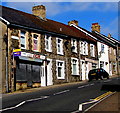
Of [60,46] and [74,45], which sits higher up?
[74,45]

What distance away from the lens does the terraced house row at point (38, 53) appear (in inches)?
907

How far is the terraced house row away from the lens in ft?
75.6

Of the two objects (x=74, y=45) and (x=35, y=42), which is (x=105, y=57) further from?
(x=35, y=42)

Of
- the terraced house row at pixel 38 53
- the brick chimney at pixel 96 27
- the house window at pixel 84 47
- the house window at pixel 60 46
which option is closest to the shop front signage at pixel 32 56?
the terraced house row at pixel 38 53

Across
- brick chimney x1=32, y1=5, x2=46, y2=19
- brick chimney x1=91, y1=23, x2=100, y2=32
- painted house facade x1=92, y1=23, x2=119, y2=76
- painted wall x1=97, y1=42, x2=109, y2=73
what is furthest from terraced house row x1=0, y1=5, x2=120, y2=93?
brick chimney x1=91, y1=23, x2=100, y2=32

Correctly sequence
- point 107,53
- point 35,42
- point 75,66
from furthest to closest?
1. point 107,53
2. point 75,66
3. point 35,42

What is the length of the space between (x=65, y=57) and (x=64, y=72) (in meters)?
2.09

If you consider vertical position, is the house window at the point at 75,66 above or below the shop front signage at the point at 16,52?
below

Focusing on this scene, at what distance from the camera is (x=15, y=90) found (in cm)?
2292

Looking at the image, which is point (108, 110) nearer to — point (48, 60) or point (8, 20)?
point (8, 20)

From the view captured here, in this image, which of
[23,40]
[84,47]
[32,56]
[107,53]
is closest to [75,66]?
[84,47]

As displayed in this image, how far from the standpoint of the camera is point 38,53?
87.9ft

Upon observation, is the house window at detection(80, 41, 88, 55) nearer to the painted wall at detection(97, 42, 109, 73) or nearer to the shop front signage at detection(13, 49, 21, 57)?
the painted wall at detection(97, 42, 109, 73)

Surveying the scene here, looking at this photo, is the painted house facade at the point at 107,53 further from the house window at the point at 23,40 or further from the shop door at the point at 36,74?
the house window at the point at 23,40
